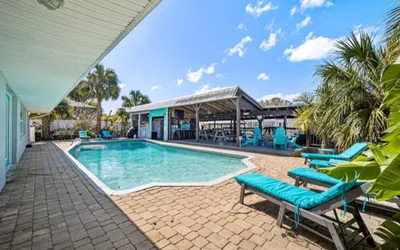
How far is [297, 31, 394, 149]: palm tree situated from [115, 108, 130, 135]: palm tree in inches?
779

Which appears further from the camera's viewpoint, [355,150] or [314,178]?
[355,150]

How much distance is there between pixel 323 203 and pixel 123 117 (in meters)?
21.0

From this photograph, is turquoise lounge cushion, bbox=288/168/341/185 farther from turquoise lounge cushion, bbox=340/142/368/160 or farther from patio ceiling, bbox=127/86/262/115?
patio ceiling, bbox=127/86/262/115

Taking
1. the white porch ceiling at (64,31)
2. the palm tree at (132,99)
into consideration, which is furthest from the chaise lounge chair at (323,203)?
the palm tree at (132,99)

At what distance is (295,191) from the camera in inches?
100

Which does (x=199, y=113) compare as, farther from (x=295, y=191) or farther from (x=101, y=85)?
(x=295, y=191)

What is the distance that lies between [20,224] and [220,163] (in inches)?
255

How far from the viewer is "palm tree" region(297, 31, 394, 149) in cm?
374

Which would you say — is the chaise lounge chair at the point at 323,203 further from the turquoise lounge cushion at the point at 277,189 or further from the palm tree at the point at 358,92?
the palm tree at the point at 358,92

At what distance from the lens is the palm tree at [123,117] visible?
19.9 metres

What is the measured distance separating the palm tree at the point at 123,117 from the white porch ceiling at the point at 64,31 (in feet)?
54.7

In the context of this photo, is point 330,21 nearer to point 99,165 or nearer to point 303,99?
point 303,99

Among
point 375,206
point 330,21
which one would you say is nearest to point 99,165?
point 375,206

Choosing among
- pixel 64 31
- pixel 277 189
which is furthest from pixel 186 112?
pixel 277 189
